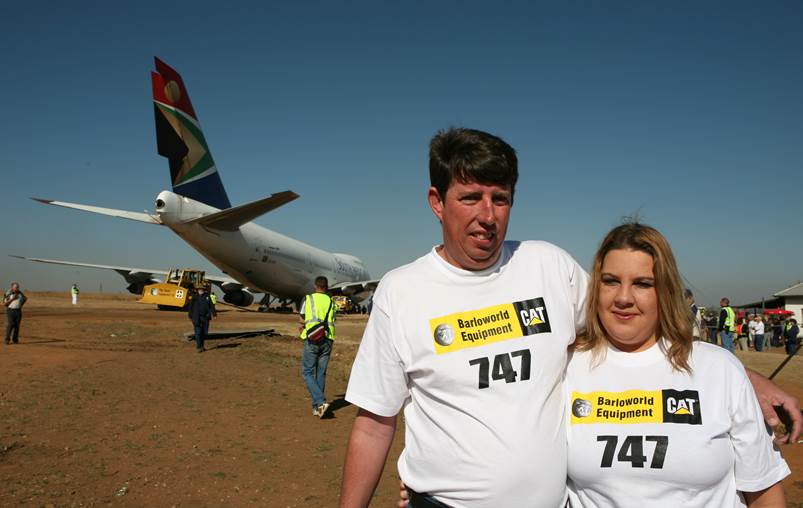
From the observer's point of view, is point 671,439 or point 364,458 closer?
point 671,439

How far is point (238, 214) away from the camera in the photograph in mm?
22219

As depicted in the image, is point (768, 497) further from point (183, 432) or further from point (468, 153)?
point (183, 432)

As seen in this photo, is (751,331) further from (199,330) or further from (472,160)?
(472,160)

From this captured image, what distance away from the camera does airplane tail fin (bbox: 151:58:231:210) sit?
2167 cm

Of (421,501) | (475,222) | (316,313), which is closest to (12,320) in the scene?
(316,313)

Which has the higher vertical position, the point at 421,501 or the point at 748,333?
the point at 748,333

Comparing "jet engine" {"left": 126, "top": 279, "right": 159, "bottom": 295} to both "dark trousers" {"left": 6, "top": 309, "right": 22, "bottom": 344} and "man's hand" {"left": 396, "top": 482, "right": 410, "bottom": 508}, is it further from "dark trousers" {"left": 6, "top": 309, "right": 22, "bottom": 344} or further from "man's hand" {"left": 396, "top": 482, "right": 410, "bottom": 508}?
"man's hand" {"left": 396, "top": 482, "right": 410, "bottom": 508}

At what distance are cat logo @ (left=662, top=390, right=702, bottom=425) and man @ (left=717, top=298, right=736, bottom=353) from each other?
45.2ft

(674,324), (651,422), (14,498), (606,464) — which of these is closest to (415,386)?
(606,464)

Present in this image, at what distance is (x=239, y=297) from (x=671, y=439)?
3895 cm

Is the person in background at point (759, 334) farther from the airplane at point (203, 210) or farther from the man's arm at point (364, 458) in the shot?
the man's arm at point (364, 458)

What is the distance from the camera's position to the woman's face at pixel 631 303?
196cm

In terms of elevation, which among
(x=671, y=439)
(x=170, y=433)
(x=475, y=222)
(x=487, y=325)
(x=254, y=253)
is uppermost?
(x=254, y=253)

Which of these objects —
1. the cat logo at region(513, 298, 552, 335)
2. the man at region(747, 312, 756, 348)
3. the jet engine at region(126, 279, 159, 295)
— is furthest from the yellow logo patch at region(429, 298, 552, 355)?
the jet engine at region(126, 279, 159, 295)
